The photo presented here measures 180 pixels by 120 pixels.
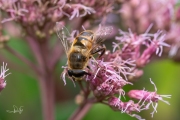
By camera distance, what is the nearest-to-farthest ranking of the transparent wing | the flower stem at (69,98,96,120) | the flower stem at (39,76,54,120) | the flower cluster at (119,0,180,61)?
1. the transparent wing
2. the flower stem at (69,98,96,120)
3. the flower stem at (39,76,54,120)
4. the flower cluster at (119,0,180,61)

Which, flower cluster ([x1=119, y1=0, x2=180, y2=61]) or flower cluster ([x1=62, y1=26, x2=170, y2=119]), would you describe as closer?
flower cluster ([x1=62, y1=26, x2=170, y2=119])

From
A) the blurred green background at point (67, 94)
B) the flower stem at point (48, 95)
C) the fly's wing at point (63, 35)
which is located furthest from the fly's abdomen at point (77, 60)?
the blurred green background at point (67, 94)

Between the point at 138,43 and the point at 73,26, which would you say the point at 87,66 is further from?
the point at 73,26

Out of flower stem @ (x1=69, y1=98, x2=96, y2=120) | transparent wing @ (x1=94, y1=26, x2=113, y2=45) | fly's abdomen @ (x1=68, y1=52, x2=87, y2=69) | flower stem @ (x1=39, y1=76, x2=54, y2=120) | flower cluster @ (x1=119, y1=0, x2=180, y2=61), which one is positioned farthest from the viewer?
flower cluster @ (x1=119, y1=0, x2=180, y2=61)

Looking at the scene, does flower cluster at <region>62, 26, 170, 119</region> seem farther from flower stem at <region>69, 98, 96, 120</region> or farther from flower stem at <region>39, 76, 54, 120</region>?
flower stem at <region>39, 76, 54, 120</region>

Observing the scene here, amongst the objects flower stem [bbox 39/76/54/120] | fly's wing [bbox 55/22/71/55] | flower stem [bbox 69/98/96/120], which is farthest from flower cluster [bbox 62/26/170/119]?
flower stem [bbox 39/76/54/120]

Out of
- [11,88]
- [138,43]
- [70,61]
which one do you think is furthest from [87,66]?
[11,88]
